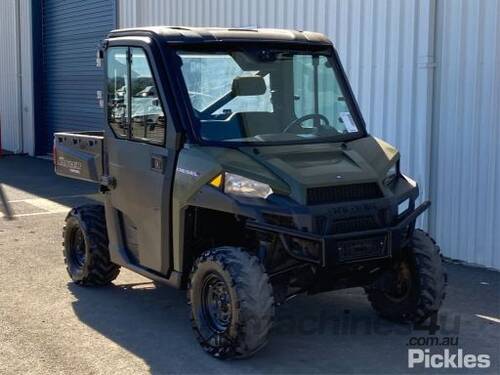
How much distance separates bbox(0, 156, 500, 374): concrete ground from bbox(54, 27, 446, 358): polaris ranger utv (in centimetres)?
28

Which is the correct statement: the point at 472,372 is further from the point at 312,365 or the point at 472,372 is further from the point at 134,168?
the point at 134,168

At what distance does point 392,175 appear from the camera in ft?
17.8

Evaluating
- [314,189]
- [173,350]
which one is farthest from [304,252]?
[173,350]

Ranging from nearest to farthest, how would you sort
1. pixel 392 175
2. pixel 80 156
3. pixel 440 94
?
1. pixel 392 175
2. pixel 80 156
3. pixel 440 94

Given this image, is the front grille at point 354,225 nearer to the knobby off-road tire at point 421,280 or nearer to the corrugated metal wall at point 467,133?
the knobby off-road tire at point 421,280

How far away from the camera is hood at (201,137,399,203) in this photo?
4.86 m

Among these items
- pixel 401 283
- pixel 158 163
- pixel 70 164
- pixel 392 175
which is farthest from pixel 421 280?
pixel 70 164

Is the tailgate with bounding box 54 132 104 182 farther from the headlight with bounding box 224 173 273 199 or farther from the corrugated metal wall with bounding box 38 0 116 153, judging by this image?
the corrugated metal wall with bounding box 38 0 116 153

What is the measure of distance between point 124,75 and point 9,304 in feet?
7.17

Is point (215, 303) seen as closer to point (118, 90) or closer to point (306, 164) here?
point (306, 164)

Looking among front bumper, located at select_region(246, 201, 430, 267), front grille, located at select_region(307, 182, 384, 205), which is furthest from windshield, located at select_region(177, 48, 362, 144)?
front bumper, located at select_region(246, 201, 430, 267)

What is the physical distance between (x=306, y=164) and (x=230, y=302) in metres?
1.07

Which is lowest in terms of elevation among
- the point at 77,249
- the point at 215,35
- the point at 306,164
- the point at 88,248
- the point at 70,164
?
the point at 77,249

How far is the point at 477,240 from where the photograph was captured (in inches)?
Answer: 305
